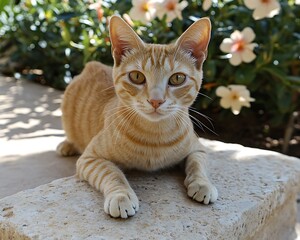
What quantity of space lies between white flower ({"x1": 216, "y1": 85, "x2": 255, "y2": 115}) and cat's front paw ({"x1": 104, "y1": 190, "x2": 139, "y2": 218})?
148cm

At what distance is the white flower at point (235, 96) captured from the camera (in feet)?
9.78

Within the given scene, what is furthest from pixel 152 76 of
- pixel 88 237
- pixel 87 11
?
pixel 87 11

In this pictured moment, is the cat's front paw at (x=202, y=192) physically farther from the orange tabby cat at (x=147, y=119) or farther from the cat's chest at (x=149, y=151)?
the cat's chest at (x=149, y=151)

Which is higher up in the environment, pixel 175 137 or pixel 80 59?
pixel 175 137

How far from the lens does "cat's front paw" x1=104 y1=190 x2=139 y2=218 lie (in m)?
1.69

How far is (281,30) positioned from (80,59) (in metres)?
1.70

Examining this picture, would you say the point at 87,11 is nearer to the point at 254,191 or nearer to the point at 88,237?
the point at 254,191

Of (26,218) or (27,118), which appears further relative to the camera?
(27,118)

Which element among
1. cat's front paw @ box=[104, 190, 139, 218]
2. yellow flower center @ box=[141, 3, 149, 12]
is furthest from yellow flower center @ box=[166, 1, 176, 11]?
cat's front paw @ box=[104, 190, 139, 218]

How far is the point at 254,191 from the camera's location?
2092 millimetres

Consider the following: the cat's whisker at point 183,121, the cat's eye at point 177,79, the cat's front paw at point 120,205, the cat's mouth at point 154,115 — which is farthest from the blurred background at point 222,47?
the cat's front paw at point 120,205

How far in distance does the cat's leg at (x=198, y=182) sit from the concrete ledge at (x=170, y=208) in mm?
36

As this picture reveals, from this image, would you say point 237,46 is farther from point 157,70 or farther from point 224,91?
point 157,70

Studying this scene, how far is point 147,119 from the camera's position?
6.30 feet
